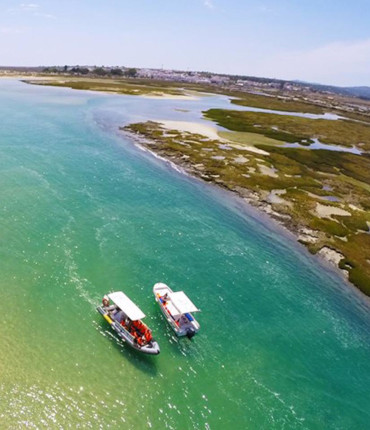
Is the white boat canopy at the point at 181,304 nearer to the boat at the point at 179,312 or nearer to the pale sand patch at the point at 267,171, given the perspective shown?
the boat at the point at 179,312

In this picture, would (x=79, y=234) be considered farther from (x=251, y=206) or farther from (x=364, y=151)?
(x=364, y=151)

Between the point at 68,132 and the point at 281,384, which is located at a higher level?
the point at 68,132

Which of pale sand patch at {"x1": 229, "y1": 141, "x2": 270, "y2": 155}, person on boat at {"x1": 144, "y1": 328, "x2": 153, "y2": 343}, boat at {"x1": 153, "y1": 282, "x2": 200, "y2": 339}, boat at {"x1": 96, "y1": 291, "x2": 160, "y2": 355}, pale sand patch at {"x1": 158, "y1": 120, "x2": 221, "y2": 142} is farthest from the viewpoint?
pale sand patch at {"x1": 158, "y1": 120, "x2": 221, "y2": 142}

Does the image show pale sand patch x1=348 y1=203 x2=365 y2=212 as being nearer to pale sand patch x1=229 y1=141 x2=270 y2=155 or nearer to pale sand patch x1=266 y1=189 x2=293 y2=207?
pale sand patch x1=266 y1=189 x2=293 y2=207

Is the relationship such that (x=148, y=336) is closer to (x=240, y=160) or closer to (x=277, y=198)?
(x=277, y=198)

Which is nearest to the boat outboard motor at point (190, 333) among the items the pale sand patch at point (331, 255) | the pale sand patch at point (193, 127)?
the pale sand patch at point (331, 255)

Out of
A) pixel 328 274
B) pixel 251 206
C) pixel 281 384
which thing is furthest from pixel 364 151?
pixel 281 384

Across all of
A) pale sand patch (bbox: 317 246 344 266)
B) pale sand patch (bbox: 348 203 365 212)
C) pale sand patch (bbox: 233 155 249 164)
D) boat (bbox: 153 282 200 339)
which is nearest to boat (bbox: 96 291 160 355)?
boat (bbox: 153 282 200 339)
